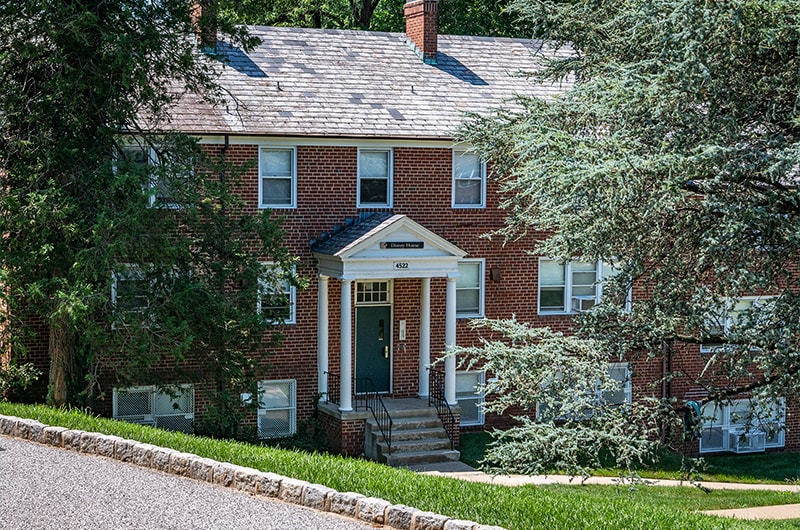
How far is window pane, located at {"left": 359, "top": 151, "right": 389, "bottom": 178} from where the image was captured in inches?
1023

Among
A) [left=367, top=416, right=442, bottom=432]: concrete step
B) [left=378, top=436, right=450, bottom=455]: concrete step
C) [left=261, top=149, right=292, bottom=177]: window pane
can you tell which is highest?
[left=261, top=149, right=292, bottom=177]: window pane

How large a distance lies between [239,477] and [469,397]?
13.9 meters

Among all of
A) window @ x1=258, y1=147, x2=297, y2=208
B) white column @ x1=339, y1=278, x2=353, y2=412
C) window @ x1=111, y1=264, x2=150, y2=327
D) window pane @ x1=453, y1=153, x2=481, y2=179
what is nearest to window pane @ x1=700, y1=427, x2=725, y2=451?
window pane @ x1=453, y1=153, x2=481, y2=179

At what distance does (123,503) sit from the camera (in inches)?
521

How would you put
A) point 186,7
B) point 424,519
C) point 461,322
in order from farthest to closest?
1. point 461,322
2. point 186,7
3. point 424,519

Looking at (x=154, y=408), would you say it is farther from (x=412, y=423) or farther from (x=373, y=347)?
(x=412, y=423)

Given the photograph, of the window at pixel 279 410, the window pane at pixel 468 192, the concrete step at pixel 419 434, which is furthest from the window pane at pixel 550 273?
the window at pixel 279 410

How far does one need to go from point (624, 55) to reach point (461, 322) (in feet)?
34.3

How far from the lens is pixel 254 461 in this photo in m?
14.6

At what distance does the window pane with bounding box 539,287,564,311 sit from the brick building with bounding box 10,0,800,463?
0.18 ft

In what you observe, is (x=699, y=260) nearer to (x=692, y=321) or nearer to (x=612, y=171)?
(x=692, y=321)

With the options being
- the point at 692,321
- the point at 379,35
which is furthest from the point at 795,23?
the point at 379,35

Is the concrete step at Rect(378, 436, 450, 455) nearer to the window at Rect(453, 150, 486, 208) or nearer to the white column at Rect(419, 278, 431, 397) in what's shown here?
the white column at Rect(419, 278, 431, 397)

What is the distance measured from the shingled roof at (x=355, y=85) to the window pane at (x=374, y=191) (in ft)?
3.90
